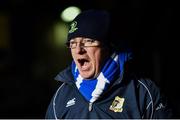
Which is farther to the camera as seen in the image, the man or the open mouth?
the open mouth

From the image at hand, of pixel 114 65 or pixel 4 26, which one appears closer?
pixel 114 65

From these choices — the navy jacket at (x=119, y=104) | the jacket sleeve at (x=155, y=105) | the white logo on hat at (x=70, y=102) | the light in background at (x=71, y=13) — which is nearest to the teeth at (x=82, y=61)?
the navy jacket at (x=119, y=104)

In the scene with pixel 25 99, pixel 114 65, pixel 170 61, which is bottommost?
pixel 25 99

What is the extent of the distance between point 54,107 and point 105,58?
492 millimetres

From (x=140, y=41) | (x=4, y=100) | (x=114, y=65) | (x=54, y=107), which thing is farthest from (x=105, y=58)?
(x=4, y=100)

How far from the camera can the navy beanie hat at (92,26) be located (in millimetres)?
3367

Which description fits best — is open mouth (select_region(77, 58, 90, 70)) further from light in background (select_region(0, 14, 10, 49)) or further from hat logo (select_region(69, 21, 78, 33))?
light in background (select_region(0, 14, 10, 49))

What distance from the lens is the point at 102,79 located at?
3332 millimetres

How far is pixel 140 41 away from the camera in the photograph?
8.66m

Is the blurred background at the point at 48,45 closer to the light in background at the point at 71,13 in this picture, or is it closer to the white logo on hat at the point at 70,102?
the light in background at the point at 71,13

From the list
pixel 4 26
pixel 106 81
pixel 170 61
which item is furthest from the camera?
pixel 4 26

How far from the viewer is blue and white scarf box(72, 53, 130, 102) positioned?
3295 millimetres

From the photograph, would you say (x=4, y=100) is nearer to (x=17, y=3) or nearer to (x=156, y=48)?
(x=17, y=3)

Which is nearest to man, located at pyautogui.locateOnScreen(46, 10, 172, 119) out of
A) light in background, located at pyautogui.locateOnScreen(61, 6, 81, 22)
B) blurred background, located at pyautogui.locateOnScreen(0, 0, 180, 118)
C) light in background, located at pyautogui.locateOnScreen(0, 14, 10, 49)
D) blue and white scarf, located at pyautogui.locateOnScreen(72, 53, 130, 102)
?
blue and white scarf, located at pyautogui.locateOnScreen(72, 53, 130, 102)
